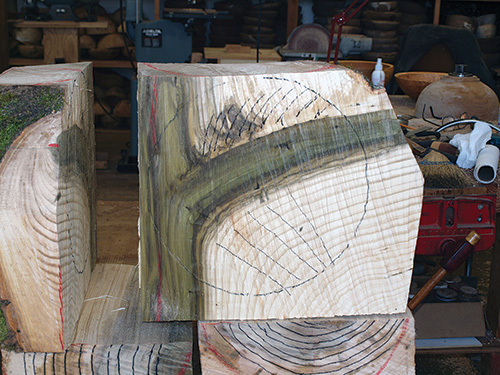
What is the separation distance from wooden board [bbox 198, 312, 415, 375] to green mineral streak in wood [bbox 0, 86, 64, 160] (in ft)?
1.41

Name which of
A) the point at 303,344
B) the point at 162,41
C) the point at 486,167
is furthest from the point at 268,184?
the point at 162,41

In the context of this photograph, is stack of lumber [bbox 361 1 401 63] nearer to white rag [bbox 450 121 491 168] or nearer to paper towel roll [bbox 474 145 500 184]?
white rag [bbox 450 121 491 168]

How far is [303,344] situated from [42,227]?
47 cm

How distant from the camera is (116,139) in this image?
4.68m

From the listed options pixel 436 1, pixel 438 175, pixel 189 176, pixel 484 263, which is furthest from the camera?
pixel 436 1

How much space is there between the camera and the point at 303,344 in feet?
3.20

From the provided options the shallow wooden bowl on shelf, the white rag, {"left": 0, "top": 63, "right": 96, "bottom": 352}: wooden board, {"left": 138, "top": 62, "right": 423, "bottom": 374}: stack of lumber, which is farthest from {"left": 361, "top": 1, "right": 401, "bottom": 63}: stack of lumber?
{"left": 0, "top": 63, "right": 96, "bottom": 352}: wooden board

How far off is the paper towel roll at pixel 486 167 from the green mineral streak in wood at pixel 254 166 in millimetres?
745

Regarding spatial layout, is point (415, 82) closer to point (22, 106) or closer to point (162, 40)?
point (162, 40)

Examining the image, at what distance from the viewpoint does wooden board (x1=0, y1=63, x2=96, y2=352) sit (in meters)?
0.87

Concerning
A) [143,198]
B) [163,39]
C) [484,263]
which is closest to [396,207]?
[143,198]

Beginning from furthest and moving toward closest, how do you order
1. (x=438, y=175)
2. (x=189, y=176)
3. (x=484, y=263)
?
(x=484, y=263) → (x=438, y=175) → (x=189, y=176)

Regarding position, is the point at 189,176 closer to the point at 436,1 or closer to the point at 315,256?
the point at 315,256

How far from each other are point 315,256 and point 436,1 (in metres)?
3.86
